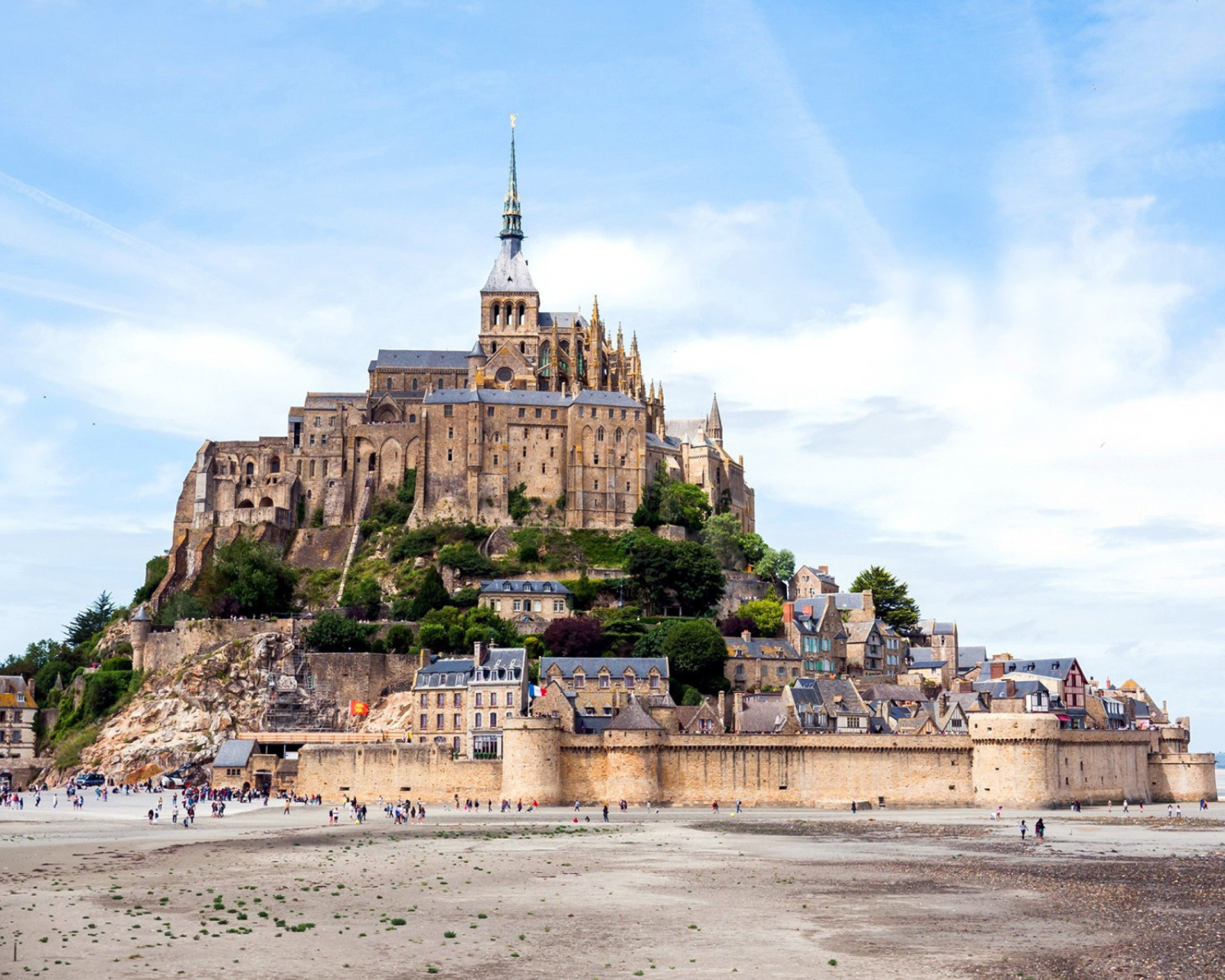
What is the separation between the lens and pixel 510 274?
116m

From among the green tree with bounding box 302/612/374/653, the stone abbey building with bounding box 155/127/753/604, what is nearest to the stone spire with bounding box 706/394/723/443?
the stone abbey building with bounding box 155/127/753/604

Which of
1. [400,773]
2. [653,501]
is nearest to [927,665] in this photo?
[653,501]

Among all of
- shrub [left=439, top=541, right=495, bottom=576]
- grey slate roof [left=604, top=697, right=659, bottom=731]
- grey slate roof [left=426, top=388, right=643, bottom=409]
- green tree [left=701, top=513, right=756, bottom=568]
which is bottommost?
grey slate roof [left=604, top=697, right=659, bottom=731]

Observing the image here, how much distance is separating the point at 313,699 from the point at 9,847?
1390 inches

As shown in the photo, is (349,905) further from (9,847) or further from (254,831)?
(254,831)

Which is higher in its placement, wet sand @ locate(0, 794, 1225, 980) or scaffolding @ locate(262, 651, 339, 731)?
scaffolding @ locate(262, 651, 339, 731)

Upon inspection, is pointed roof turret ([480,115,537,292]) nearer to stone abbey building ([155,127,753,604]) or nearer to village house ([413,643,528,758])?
stone abbey building ([155,127,753,604])

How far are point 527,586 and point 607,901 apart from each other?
5455 centimetres

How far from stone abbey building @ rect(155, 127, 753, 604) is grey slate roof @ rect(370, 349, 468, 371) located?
6.9 inches

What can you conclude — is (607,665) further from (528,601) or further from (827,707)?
(528,601)

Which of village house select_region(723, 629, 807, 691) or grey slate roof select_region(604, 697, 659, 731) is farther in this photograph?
village house select_region(723, 629, 807, 691)

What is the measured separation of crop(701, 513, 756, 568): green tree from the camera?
9931 centimetres

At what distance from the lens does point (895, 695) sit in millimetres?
81750

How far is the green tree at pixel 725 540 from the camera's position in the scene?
9931 centimetres
